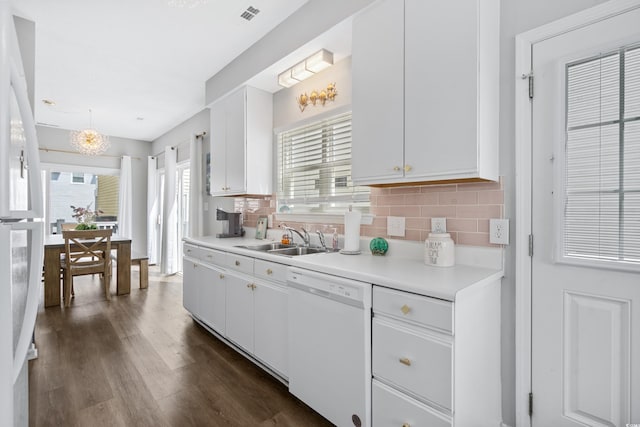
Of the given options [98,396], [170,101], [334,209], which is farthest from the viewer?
[170,101]

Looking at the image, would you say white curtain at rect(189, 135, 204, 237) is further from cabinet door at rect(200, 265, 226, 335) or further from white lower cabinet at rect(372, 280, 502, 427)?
white lower cabinet at rect(372, 280, 502, 427)

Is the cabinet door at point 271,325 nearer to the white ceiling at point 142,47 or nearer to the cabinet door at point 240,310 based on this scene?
the cabinet door at point 240,310

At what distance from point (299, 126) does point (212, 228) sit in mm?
2320

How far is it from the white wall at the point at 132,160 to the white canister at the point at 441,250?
6.28m

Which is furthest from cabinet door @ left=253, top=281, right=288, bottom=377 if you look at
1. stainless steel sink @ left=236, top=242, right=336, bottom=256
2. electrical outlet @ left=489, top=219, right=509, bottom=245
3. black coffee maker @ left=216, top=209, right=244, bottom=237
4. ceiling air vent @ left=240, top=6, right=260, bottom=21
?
ceiling air vent @ left=240, top=6, right=260, bottom=21

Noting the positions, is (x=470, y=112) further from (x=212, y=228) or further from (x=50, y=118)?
(x=50, y=118)

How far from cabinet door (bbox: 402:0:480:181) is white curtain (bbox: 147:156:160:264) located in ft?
20.8

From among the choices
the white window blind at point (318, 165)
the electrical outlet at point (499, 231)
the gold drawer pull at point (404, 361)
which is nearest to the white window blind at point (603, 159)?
the electrical outlet at point (499, 231)

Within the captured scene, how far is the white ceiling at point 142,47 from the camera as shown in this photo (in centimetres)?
246

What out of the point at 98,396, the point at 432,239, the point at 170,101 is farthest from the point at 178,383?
the point at 170,101

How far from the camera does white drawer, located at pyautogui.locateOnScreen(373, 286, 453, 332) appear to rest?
4.03 ft

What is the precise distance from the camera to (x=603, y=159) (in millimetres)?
1349

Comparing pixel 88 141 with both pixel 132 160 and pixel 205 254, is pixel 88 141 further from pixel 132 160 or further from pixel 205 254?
pixel 205 254

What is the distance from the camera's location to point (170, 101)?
4.53 metres
